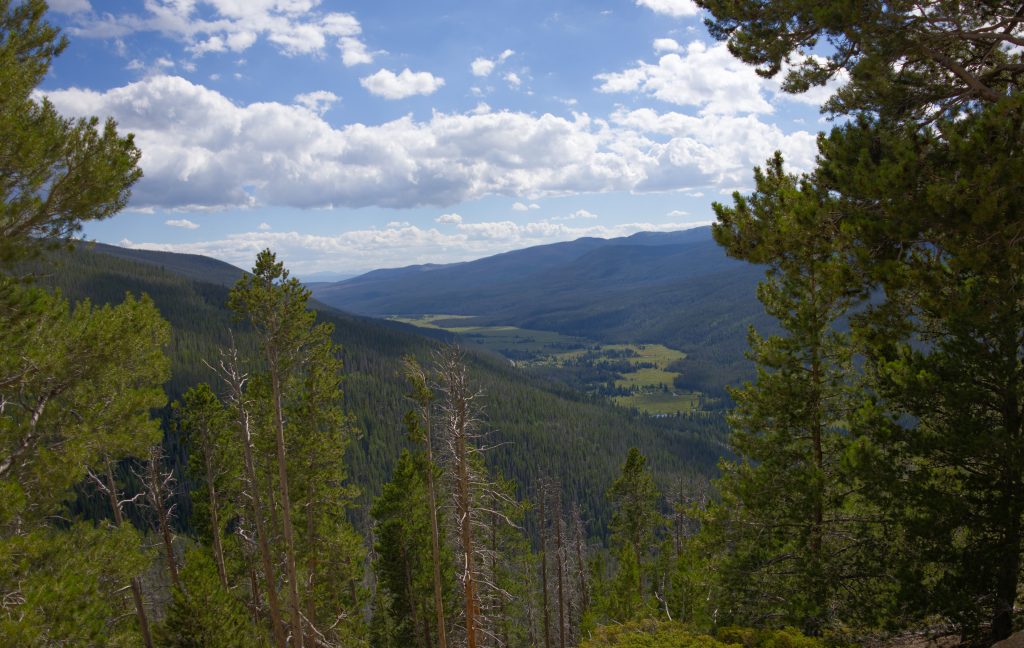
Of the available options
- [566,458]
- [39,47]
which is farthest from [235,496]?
[566,458]

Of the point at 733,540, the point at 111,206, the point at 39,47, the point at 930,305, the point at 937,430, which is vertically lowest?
the point at 733,540

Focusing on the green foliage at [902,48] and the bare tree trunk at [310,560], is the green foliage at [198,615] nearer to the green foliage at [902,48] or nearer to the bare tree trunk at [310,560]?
the bare tree trunk at [310,560]

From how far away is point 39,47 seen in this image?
26.8ft

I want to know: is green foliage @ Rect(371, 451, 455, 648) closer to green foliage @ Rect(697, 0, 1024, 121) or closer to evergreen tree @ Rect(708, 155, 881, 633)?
evergreen tree @ Rect(708, 155, 881, 633)

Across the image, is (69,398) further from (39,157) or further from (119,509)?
(119,509)

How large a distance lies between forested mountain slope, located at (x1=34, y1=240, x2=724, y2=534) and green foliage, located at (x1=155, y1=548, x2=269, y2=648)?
90.0 m

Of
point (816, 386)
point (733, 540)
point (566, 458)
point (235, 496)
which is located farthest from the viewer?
point (566, 458)

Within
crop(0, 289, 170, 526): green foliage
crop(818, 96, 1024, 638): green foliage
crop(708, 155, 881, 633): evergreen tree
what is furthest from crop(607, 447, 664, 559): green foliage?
crop(0, 289, 170, 526): green foliage

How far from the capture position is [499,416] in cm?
14688

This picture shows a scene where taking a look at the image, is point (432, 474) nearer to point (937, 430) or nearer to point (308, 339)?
point (308, 339)

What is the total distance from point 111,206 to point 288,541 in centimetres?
909

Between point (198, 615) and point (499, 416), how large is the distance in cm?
13389

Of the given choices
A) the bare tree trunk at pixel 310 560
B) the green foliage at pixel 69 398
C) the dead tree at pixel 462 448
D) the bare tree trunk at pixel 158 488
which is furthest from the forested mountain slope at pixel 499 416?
the green foliage at pixel 69 398

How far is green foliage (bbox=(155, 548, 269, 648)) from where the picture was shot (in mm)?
14109
